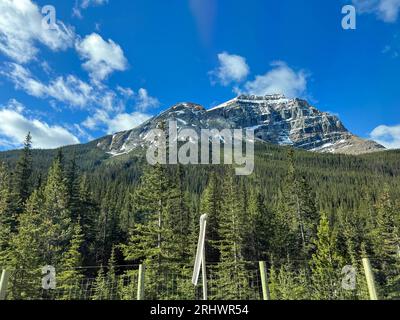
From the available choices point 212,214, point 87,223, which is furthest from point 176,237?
point 87,223

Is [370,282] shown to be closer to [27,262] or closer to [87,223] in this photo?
[27,262]

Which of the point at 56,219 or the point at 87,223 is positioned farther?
the point at 87,223

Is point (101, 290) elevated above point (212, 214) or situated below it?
below

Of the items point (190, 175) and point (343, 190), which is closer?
point (343, 190)

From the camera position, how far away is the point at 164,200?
82.7 ft

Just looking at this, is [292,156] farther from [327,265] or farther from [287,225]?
[327,265]

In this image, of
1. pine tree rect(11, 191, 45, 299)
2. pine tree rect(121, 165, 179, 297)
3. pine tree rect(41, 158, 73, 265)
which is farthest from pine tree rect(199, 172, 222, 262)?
pine tree rect(11, 191, 45, 299)

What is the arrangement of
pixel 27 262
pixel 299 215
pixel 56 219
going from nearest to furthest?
pixel 27 262, pixel 56 219, pixel 299 215

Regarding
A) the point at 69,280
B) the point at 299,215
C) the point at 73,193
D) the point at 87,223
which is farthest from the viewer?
the point at 87,223

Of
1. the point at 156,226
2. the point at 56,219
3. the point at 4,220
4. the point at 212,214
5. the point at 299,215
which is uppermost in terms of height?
the point at 212,214

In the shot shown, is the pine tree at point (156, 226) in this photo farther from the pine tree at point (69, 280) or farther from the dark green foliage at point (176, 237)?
the pine tree at point (69, 280)

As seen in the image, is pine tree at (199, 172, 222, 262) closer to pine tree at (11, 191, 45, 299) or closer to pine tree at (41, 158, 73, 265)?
pine tree at (41, 158, 73, 265)
